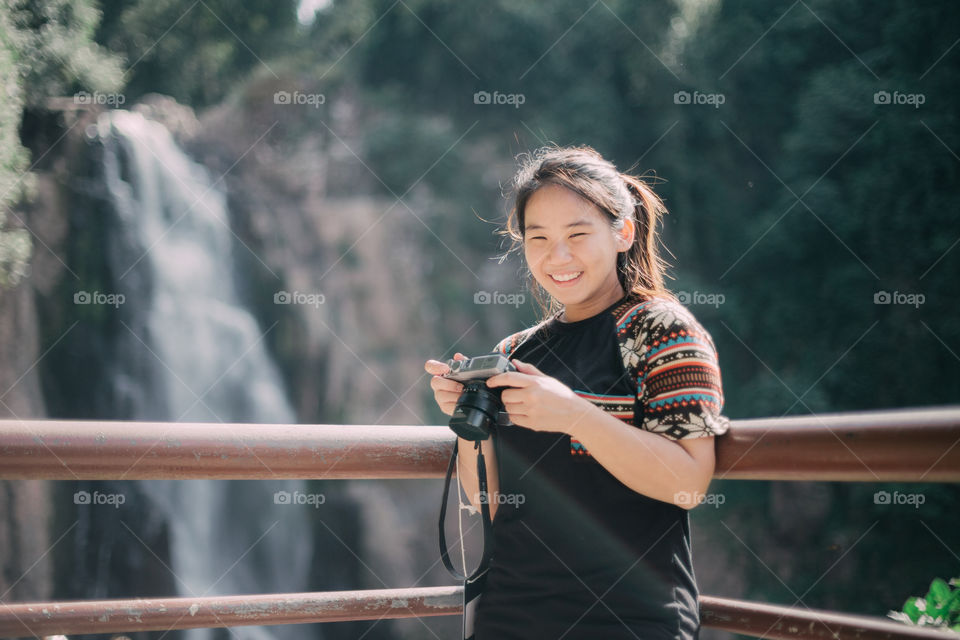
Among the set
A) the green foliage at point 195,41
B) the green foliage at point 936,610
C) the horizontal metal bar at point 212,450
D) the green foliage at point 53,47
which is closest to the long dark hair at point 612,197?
the horizontal metal bar at point 212,450

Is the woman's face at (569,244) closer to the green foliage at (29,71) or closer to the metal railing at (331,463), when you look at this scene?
the metal railing at (331,463)

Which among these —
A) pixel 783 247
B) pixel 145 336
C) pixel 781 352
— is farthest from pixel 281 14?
pixel 781 352

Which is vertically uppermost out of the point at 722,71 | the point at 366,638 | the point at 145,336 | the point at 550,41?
the point at 550,41

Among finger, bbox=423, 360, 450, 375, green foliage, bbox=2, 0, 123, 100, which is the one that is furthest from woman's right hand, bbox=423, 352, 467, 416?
green foliage, bbox=2, 0, 123, 100

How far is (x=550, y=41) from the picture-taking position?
15977 mm

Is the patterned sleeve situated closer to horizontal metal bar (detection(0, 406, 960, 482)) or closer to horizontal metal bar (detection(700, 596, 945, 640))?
horizontal metal bar (detection(0, 406, 960, 482))

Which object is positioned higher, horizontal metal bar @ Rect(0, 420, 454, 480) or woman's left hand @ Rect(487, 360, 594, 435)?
woman's left hand @ Rect(487, 360, 594, 435)

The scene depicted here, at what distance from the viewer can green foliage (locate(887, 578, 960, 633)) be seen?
7.63 feet

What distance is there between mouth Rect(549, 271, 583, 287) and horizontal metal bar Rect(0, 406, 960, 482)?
0.39 m

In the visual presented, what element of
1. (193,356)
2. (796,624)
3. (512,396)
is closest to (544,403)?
(512,396)

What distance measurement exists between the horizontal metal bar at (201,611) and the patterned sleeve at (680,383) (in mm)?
669

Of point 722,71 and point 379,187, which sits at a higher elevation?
point 722,71

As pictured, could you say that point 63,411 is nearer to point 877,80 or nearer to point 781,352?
point 781,352

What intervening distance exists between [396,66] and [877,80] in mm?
10005
